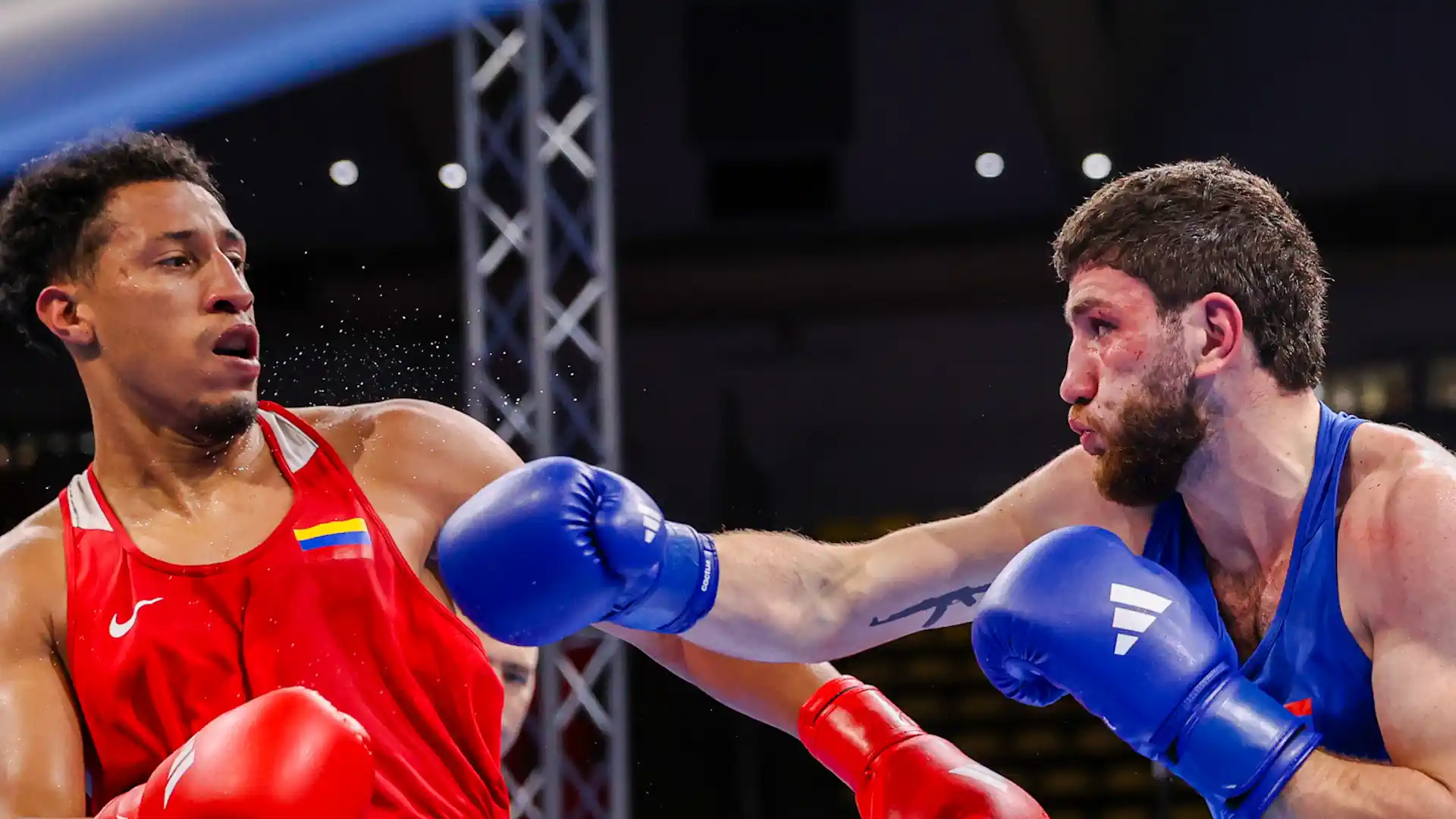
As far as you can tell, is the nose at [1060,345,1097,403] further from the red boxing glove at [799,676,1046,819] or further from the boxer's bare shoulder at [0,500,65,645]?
the boxer's bare shoulder at [0,500,65,645]

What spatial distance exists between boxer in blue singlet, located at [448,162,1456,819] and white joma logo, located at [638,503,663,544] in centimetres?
1

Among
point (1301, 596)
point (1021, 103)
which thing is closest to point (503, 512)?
point (1301, 596)

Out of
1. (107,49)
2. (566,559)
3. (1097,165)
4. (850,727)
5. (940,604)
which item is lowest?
(1097,165)

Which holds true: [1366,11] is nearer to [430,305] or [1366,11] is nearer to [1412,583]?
[430,305]

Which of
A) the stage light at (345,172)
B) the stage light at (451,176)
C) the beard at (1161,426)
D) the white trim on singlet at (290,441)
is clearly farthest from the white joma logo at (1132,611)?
the stage light at (345,172)

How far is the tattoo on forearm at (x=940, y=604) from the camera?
2408 millimetres

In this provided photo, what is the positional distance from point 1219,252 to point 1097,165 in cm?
703

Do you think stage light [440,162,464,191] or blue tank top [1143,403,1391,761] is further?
stage light [440,162,464,191]

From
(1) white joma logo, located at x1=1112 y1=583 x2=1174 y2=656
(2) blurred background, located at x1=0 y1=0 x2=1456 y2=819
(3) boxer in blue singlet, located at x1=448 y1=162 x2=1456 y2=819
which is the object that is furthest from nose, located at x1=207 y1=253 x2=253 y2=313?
(2) blurred background, located at x1=0 y1=0 x2=1456 y2=819

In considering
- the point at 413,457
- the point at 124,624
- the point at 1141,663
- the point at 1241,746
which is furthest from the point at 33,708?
the point at 1241,746

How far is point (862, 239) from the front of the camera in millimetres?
9398

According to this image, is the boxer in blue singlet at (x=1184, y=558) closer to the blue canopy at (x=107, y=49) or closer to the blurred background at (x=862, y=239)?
the blue canopy at (x=107, y=49)

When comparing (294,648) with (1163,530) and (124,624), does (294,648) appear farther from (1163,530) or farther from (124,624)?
(1163,530)

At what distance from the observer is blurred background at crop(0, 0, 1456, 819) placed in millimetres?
8305
